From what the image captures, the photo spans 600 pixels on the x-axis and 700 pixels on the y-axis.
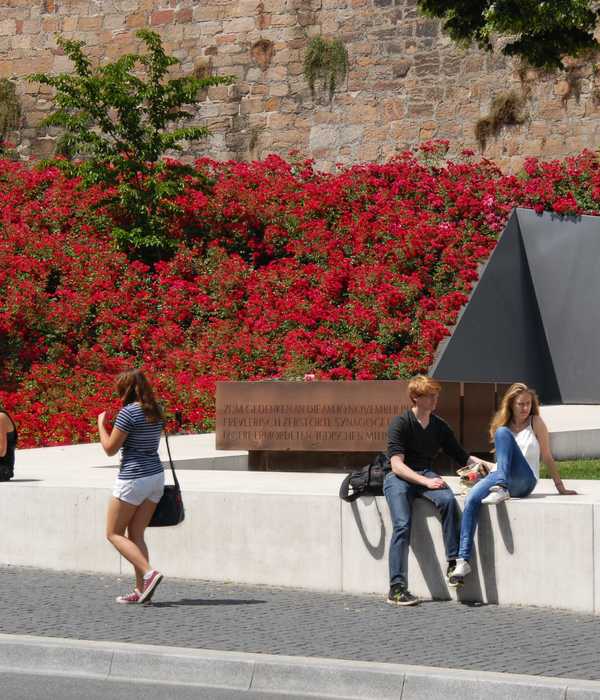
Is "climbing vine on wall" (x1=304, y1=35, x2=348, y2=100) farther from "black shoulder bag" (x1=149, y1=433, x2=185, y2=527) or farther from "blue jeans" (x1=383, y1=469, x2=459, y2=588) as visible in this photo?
"black shoulder bag" (x1=149, y1=433, x2=185, y2=527)

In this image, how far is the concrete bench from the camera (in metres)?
8.36

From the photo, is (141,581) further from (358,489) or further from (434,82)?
(434,82)

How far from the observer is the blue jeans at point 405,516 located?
856 cm

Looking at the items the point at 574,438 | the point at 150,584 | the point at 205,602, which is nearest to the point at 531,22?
the point at 574,438

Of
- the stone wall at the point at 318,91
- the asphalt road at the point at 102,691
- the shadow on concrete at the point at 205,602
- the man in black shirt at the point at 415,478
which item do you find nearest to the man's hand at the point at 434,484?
the man in black shirt at the point at 415,478

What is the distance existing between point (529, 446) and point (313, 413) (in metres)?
3.57

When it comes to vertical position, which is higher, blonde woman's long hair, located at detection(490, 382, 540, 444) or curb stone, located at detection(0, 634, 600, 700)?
blonde woman's long hair, located at detection(490, 382, 540, 444)

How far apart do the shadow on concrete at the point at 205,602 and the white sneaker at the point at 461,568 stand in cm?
127

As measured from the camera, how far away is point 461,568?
835cm

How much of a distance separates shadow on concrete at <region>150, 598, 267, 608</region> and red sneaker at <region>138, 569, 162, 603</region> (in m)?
0.10

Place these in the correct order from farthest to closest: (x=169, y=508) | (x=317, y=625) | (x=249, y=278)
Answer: (x=249, y=278)
(x=169, y=508)
(x=317, y=625)

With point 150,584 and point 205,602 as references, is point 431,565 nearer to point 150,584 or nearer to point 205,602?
point 205,602

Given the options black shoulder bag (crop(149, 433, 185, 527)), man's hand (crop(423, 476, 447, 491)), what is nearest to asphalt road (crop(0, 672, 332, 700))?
black shoulder bag (crop(149, 433, 185, 527))

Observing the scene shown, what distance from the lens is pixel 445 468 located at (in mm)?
12234
